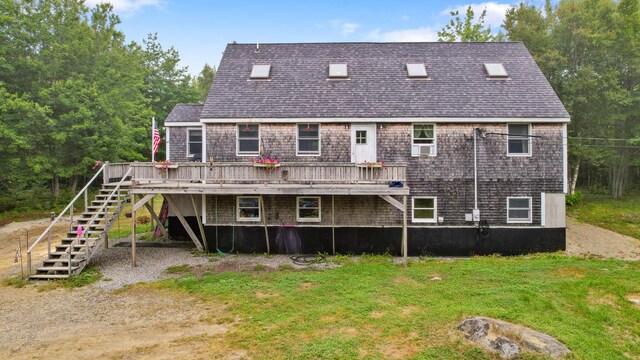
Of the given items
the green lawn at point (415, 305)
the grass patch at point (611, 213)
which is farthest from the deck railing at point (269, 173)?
the grass patch at point (611, 213)

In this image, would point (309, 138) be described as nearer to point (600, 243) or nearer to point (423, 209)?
point (423, 209)

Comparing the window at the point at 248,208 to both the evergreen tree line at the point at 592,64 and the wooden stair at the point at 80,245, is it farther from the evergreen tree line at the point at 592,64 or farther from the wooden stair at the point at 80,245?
the evergreen tree line at the point at 592,64

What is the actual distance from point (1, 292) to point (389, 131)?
14.1 m

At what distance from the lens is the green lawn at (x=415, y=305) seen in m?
6.81

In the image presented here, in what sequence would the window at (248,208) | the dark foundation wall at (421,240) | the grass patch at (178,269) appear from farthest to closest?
the window at (248,208)
the dark foundation wall at (421,240)
the grass patch at (178,269)

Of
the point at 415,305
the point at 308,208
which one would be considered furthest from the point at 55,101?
the point at 415,305

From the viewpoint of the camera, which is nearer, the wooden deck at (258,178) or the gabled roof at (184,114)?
the wooden deck at (258,178)

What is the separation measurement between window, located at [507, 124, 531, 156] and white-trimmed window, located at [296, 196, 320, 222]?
8268 mm

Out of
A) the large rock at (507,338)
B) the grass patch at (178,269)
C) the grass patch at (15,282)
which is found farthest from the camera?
the grass patch at (178,269)

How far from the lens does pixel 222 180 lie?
13047mm

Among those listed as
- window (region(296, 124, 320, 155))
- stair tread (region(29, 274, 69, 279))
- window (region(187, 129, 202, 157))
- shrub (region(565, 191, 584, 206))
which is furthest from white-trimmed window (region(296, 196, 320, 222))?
shrub (region(565, 191, 584, 206))

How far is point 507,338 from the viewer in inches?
262

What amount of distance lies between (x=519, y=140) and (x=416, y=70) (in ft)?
17.8

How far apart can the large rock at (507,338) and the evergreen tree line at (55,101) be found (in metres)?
25.5
